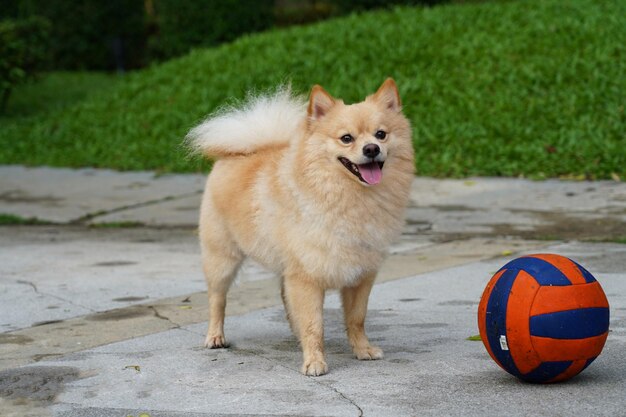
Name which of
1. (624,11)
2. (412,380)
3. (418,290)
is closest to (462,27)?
(624,11)

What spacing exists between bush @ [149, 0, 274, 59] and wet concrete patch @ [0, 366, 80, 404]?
1518 cm

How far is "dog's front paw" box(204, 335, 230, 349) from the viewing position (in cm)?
568

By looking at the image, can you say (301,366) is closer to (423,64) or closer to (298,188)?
(298,188)

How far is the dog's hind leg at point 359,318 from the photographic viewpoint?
530cm

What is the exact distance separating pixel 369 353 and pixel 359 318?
19cm

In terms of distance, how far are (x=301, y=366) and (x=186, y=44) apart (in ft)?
51.8

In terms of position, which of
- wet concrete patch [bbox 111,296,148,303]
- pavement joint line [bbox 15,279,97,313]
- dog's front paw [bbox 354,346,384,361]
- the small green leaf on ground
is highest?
dog's front paw [bbox 354,346,384,361]

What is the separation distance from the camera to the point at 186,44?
66.5 ft

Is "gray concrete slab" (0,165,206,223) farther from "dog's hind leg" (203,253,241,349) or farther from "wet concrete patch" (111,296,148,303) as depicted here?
"dog's hind leg" (203,253,241,349)

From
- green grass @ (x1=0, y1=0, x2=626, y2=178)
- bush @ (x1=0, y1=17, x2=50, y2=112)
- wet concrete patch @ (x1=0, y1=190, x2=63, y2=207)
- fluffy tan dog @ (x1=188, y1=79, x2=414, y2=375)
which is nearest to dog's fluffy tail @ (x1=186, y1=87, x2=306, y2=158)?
fluffy tan dog @ (x1=188, y1=79, x2=414, y2=375)

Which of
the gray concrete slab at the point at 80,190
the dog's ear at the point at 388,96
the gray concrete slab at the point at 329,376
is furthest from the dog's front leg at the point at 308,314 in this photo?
the gray concrete slab at the point at 80,190

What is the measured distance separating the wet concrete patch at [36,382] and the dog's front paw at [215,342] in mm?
785

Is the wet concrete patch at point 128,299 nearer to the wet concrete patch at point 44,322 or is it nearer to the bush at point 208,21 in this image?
the wet concrete patch at point 44,322

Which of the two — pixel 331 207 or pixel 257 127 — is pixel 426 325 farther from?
pixel 257 127
